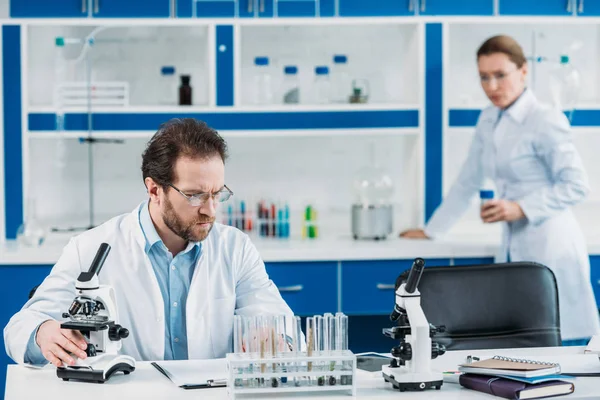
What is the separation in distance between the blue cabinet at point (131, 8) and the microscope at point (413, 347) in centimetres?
237

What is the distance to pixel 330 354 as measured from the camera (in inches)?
71.6

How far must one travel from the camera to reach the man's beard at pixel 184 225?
2.18 metres

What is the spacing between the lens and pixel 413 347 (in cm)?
185

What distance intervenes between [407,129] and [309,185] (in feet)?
1.84

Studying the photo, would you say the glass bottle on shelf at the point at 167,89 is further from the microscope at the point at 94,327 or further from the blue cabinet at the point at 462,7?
the microscope at the point at 94,327

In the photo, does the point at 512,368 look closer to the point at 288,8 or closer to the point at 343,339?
the point at 343,339

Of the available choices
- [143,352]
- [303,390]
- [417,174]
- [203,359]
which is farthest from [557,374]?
[417,174]

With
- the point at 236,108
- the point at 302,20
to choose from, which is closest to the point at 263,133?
the point at 236,108

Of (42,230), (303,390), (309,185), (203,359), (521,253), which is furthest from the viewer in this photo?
(309,185)

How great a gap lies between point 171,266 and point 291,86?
1961mm

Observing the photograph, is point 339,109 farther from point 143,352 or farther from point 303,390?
point 303,390

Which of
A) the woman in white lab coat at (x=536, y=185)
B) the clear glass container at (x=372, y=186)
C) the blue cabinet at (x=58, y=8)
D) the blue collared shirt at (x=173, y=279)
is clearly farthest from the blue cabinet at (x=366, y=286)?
the blue cabinet at (x=58, y=8)

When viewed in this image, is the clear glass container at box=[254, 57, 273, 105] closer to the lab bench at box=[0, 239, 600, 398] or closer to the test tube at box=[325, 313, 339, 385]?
the lab bench at box=[0, 239, 600, 398]

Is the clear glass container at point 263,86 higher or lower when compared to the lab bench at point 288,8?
lower
